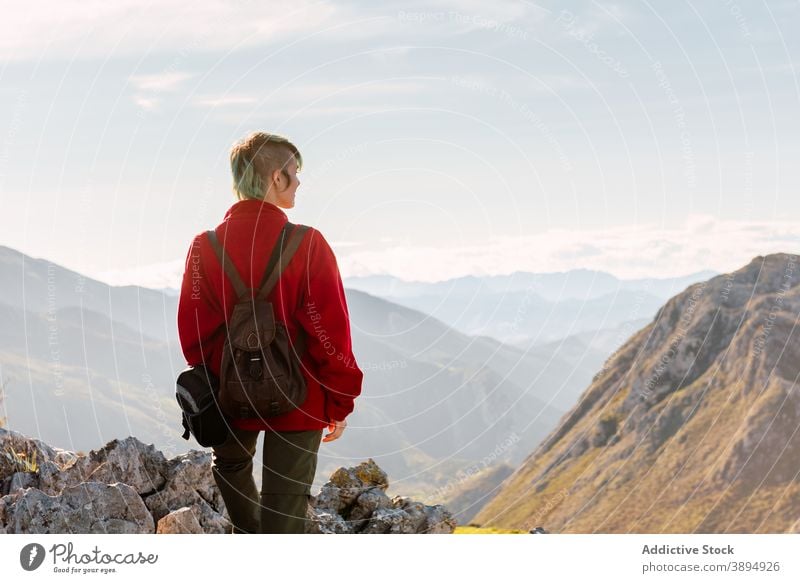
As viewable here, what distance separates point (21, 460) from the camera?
13391 mm

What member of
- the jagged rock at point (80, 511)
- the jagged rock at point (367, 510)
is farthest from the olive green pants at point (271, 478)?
the jagged rock at point (367, 510)

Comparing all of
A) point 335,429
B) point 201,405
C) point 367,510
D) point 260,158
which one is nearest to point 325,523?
point 367,510

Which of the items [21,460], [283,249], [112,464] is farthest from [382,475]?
[283,249]

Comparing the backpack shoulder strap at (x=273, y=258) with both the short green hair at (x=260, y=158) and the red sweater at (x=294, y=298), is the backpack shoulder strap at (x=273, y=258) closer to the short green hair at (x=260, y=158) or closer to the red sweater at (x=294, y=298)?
the red sweater at (x=294, y=298)

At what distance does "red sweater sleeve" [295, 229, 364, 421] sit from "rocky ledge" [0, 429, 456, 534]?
13.1 ft

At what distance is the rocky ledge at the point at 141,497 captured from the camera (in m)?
11.7

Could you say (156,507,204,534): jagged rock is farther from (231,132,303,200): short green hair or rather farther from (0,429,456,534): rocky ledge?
(231,132,303,200): short green hair

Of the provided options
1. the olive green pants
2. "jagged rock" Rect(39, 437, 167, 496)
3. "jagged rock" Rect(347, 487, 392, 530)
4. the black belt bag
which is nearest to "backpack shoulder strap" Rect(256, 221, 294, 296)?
the black belt bag

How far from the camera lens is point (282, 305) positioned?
938 cm

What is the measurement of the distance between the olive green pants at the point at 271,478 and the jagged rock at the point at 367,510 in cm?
310

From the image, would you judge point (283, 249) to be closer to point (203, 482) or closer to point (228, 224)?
point (228, 224)
